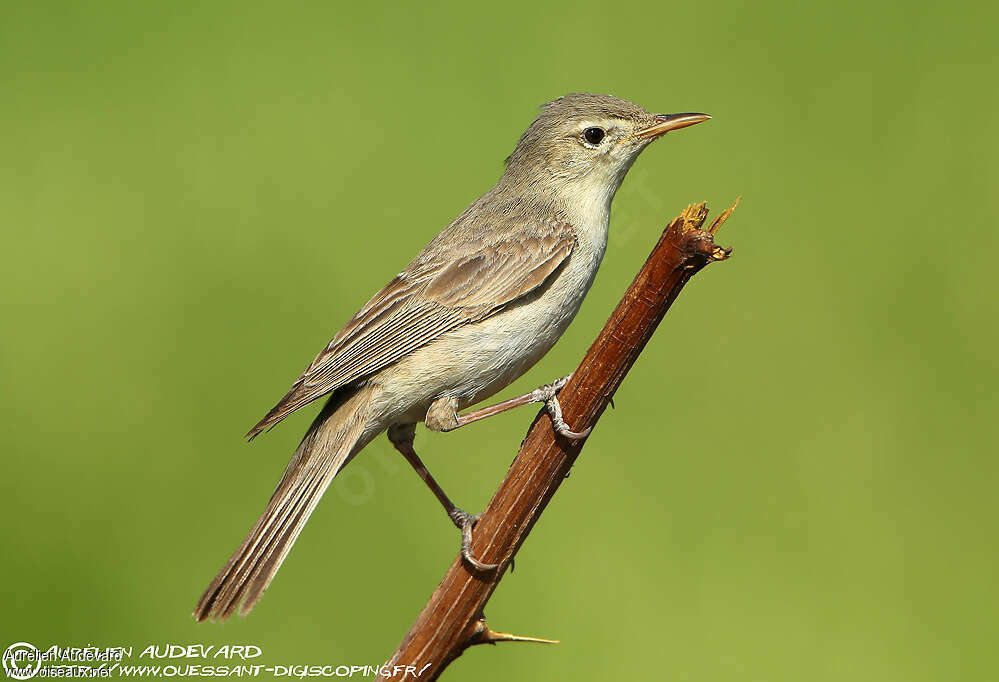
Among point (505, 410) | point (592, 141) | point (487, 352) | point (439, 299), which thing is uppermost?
point (592, 141)

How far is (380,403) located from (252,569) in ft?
2.54

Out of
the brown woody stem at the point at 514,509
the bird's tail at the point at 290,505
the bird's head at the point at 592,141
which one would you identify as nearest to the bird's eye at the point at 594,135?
the bird's head at the point at 592,141

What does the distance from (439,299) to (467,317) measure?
152 millimetres

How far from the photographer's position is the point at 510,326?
3.42 m

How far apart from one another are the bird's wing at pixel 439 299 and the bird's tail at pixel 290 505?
159 mm

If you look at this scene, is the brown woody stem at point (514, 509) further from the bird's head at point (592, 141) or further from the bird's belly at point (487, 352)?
the bird's head at point (592, 141)

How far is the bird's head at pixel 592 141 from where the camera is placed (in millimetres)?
3670

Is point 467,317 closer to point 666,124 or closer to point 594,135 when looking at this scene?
point 594,135

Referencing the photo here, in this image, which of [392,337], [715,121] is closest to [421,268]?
[392,337]

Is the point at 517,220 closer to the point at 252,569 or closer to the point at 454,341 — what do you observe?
the point at 454,341

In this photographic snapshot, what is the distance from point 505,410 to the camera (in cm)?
319

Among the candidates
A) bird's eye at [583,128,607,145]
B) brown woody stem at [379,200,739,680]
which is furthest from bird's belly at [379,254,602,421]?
brown woody stem at [379,200,739,680]

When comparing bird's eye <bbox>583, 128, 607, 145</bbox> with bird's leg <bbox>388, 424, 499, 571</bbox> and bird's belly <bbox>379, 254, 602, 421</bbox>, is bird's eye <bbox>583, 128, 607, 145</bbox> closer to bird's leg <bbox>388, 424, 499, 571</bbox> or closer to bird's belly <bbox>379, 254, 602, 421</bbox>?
bird's belly <bbox>379, 254, 602, 421</bbox>

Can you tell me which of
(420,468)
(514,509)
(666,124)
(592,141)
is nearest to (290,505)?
(420,468)
